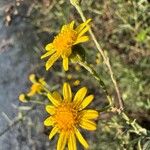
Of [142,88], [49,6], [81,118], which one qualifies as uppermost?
[49,6]

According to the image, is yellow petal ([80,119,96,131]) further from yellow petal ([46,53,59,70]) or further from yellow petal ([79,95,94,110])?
yellow petal ([46,53,59,70])

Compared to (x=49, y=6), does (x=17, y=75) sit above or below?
below

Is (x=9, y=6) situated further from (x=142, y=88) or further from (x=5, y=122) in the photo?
(x=142, y=88)

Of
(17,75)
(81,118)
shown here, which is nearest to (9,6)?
(17,75)

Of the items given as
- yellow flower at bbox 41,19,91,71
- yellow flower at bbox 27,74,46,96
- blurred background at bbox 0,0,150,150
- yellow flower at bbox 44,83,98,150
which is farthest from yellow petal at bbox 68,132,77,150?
yellow flower at bbox 27,74,46,96

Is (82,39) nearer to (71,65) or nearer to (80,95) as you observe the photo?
(80,95)

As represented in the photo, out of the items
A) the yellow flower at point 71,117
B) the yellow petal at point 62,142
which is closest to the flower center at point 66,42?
the yellow flower at point 71,117

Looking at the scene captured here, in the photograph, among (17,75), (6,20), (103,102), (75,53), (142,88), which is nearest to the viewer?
(75,53)
